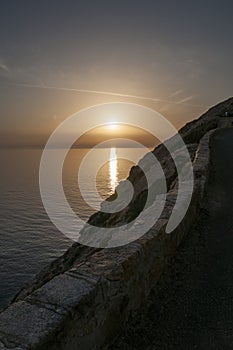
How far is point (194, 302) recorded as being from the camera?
5.57m

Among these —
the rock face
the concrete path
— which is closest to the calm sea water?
the concrete path

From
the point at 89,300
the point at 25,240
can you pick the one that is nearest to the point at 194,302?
the point at 89,300

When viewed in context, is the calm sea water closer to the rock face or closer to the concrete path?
the concrete path

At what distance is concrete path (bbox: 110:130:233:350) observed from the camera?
15.5 feet

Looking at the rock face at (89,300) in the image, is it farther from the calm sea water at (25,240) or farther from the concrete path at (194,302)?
the calm sea water at (25,240)

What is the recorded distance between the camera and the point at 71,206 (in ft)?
240

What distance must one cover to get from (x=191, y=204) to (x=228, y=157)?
29.7 feet

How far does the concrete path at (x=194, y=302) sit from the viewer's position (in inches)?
187

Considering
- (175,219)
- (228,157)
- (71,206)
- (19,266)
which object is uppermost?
(228,157)

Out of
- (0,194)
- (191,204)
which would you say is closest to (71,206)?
(0,194)

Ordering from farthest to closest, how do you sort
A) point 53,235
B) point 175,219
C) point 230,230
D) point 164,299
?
1. point 53,235
2. point 230,230
3. point 175,219
4. point 164,299

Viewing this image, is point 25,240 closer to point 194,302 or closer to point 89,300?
point 194,302

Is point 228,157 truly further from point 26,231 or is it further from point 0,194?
point 0,194

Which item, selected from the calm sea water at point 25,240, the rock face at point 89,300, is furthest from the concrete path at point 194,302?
the calm sea water at point 25,240
